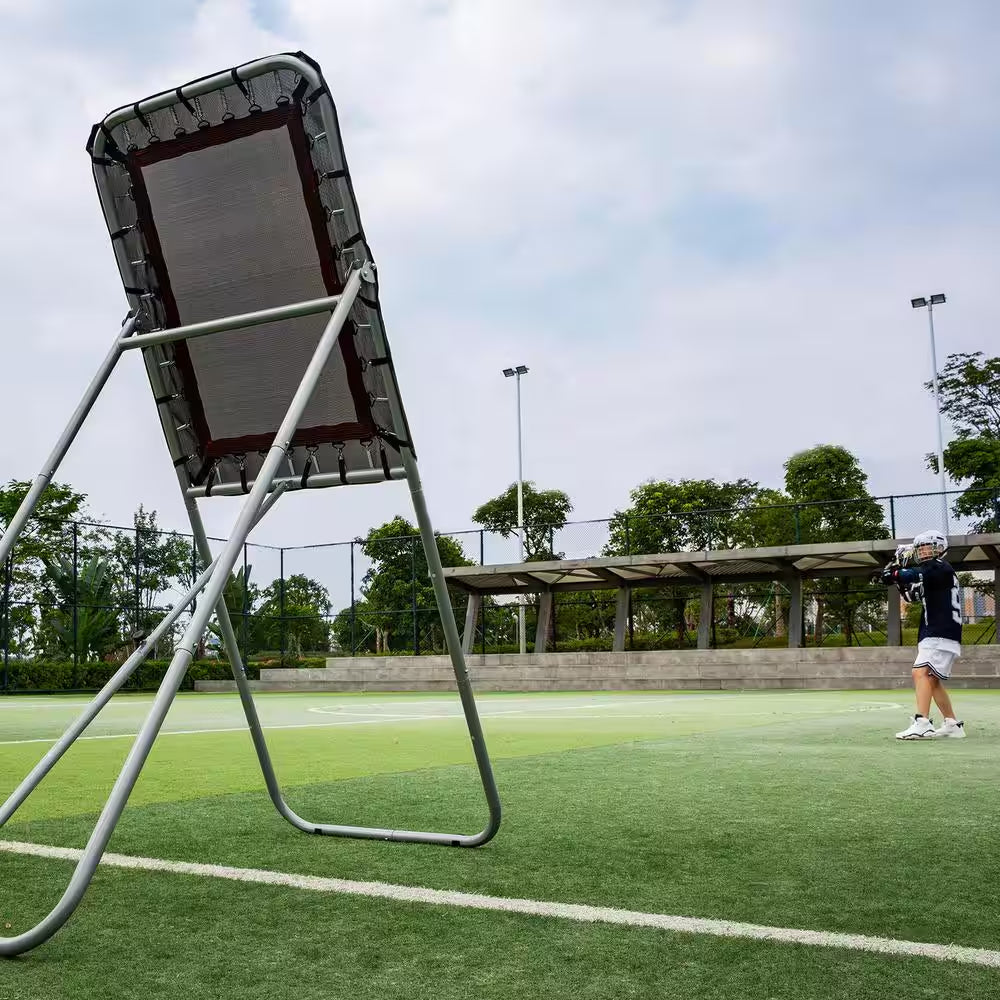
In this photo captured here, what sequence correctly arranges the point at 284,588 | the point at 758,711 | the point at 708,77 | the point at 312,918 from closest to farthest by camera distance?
the point at 312,918
the point at 758,711
the point at 708,77
the point at 284,588

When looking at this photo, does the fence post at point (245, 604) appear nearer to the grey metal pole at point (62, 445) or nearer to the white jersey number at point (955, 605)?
the white jersey number at point (955, 605)

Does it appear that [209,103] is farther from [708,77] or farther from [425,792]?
[708,77]

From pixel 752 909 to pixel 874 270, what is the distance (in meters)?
43.0

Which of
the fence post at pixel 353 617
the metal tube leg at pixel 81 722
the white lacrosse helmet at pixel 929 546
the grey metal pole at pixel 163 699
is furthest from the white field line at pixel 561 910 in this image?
the fence post at pixel 353 617

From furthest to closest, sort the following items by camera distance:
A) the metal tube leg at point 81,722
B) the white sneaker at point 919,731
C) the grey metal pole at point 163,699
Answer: the white sneaker at point 919,731 < the metal tube leg at point 81,722 < the grey metal pole at point 163,699

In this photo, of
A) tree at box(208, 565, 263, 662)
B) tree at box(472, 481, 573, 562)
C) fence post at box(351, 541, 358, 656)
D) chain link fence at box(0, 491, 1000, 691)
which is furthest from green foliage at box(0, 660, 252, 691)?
tree at box(472, 481, 573, 562)

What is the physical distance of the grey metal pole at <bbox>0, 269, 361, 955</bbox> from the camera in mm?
2279

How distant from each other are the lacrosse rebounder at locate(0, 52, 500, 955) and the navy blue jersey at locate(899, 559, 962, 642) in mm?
6198

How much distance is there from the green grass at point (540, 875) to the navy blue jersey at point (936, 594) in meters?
1.47

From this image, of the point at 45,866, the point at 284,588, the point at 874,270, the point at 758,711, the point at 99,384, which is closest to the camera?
the point at 99,384

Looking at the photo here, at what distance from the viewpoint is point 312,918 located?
301 cm

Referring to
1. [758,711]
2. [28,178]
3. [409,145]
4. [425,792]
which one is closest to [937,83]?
[409,145]

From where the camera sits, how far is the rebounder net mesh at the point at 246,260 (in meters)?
3.33

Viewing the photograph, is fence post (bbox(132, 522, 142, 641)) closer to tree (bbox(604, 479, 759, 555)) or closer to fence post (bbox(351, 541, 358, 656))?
fence post (bbox(351, 541, 358, 656))
